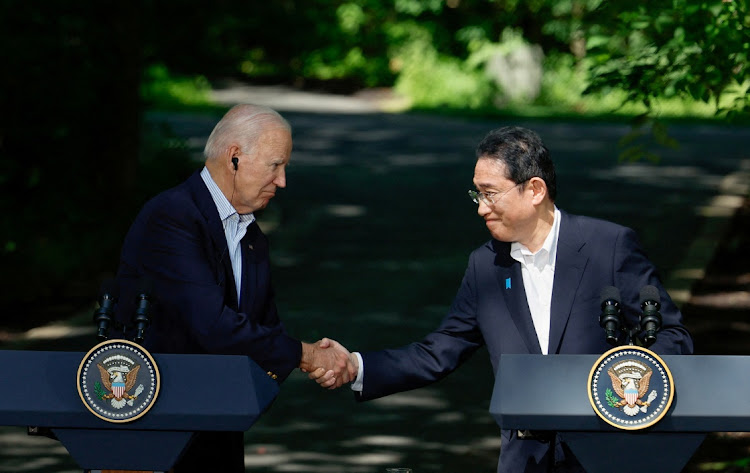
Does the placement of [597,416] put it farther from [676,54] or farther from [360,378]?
[676,54]

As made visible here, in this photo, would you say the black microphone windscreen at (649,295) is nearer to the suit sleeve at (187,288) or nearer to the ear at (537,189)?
the ear at (537,189)

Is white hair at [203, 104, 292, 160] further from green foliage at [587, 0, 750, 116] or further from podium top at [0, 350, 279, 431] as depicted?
green foliage at [587, 0, 750, 116]

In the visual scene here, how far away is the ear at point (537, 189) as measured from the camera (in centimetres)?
448

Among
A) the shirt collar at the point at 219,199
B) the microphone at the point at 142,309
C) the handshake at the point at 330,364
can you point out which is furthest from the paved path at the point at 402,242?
the microphone at the point at 142,309

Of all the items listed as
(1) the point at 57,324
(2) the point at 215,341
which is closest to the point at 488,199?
(2) the point at 215,341

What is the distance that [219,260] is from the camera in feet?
14.7

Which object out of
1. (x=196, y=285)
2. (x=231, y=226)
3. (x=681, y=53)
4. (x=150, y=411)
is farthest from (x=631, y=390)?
(x=681, y=53)

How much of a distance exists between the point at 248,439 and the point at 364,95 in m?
32.0

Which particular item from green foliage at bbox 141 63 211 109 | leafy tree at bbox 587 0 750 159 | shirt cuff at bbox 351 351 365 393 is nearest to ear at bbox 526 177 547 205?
shirt cuff at bbox 351 351 365 393

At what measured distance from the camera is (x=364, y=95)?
129ft

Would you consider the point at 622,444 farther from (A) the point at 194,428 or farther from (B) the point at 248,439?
(B) the point at 248,439

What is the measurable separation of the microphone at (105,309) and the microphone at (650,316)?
1603mm

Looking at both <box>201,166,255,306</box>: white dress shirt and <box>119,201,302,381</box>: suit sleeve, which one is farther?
<box>201,166,255,306</box>: white dress shirt

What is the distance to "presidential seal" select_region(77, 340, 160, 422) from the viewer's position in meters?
3.74
